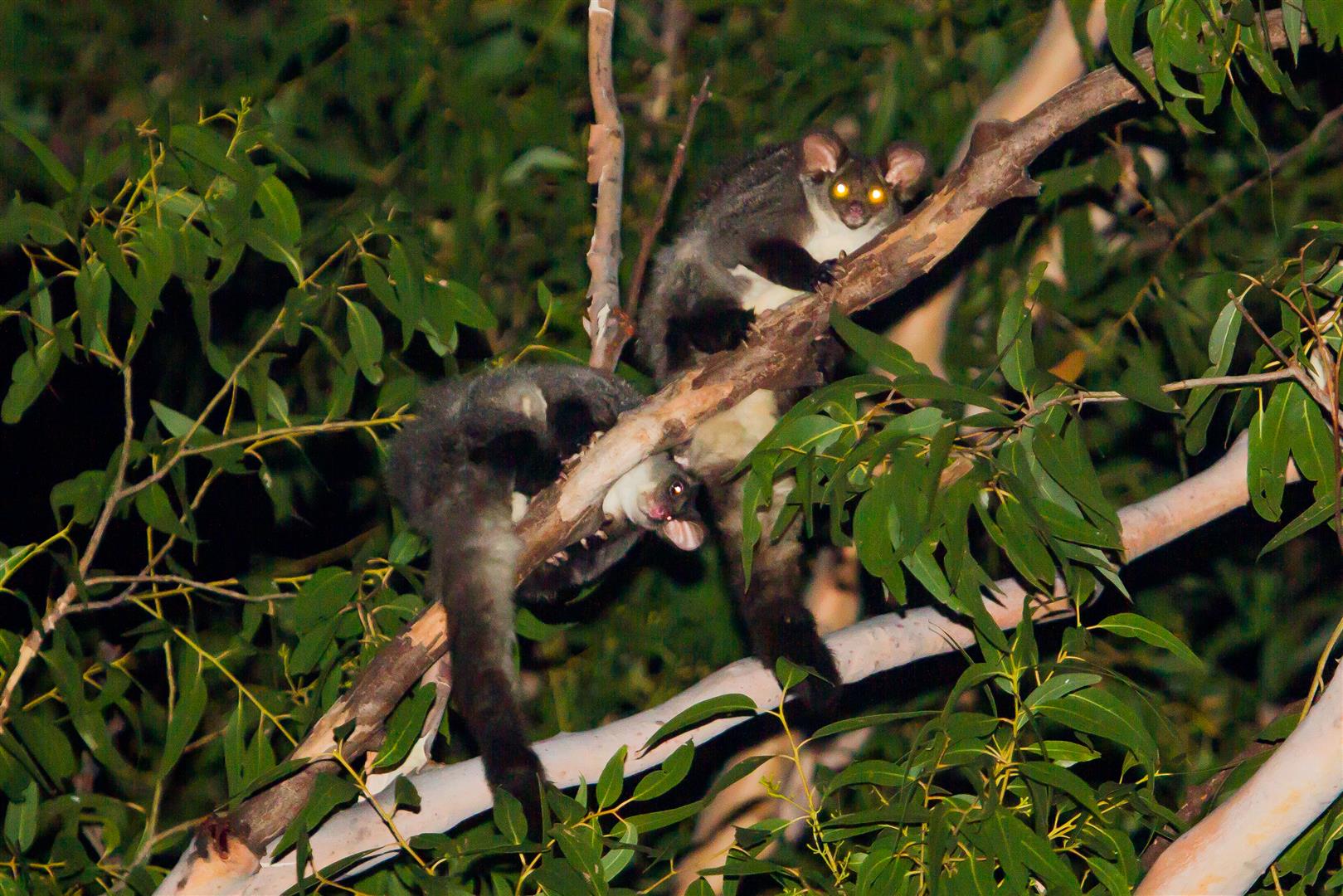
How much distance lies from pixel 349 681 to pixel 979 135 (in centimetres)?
224

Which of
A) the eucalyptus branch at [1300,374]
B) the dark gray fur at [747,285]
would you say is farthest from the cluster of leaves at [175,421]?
the eucalyptus branch at [1300,374]

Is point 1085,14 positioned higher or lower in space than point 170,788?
higher

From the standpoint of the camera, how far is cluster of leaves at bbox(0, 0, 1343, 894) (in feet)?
8.72

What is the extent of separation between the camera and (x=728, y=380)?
328 cm

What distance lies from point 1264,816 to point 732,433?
2107 millimetres

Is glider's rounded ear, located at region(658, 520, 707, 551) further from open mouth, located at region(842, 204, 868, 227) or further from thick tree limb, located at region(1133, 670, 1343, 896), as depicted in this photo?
thick tree limb, located at region(1133, 670, 1343, 896)

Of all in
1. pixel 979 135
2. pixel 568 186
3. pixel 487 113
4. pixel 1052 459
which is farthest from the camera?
pixel 568 186

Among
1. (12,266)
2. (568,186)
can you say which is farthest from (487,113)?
(12,266)

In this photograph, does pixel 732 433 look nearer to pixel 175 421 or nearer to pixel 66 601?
pixel 175 421

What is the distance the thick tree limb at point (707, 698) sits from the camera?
306cm

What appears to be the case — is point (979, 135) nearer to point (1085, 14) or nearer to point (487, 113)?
point (1085, 14)

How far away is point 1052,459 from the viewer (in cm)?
252

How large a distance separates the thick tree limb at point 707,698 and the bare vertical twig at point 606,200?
99cm

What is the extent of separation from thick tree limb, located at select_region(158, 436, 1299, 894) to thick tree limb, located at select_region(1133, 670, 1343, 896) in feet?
2.14
